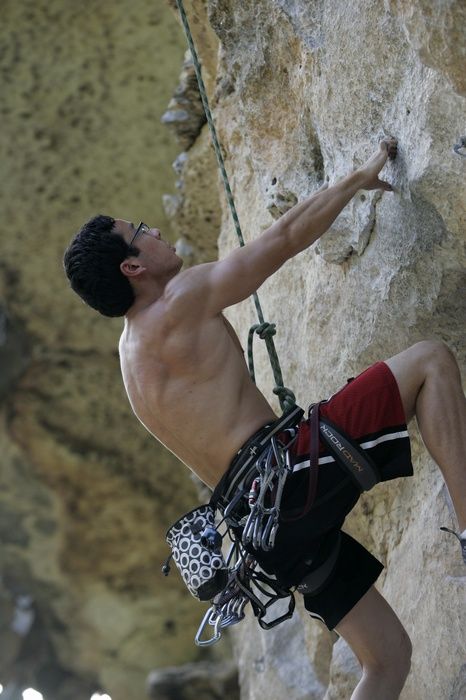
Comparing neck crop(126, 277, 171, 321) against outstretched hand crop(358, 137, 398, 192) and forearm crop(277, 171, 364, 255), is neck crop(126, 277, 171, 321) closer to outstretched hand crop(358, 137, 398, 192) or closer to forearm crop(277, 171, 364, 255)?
forearm crop(277, 171, 364, 255)

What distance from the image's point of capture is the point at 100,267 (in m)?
2.95

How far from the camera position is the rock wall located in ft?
8.90

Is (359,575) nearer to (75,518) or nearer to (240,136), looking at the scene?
(240,136)

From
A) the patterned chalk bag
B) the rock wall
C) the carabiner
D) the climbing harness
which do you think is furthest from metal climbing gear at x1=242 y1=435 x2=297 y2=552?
the rock wall

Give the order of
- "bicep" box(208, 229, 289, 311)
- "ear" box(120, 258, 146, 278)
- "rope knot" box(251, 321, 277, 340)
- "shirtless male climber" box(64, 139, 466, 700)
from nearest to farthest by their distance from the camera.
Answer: "shirtless male climber" box(64, 139, 466, 700), "bicep" box(208, 229, 289, 311), "ear" box(120, 258, 146, 278), "rope knot" box(251, 321, 277, 340)

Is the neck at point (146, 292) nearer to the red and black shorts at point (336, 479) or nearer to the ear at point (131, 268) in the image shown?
the ear at point (131, 268)

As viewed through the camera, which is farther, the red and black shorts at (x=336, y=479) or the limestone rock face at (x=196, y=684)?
the limestone rock face at (x=196, y=684)

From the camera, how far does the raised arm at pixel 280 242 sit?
274cm

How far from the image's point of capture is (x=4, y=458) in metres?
8.45

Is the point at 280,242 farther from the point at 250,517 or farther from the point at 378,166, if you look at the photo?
the point at 250,517

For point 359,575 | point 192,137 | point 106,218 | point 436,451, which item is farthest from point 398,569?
point 192,137

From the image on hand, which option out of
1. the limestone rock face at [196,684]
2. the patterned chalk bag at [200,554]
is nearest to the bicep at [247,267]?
the patterned chalk bag at [200,554]

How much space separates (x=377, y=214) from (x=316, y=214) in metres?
0.39

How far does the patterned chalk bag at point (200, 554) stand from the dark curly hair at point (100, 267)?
0.63 meters
